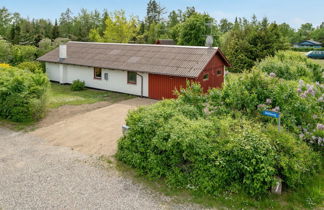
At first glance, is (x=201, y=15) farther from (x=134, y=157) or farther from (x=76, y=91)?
(x=134, y=157)

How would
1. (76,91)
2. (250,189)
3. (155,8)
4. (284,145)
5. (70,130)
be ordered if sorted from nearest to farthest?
1. (250,189)
2. (284,145)
3. (70,130)
4. (76,91)
5. (155,8)

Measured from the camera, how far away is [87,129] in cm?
1342

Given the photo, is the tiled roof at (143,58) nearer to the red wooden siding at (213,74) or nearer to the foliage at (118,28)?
the red wooden siding at (213,74)

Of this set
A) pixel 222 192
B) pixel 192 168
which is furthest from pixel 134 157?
pixel 222 192

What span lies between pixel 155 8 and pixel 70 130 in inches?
2886

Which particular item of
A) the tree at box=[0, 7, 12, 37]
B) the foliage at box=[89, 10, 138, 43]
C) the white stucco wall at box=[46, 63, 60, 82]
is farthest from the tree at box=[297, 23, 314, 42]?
the white stucco wall at box=[46, 63, 60, 82]

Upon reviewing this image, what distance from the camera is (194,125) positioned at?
28.6 ft

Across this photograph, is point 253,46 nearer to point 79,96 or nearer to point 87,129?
point 79,96

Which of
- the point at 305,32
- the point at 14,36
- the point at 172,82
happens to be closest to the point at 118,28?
the point at 14,36

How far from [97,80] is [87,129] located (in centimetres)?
950

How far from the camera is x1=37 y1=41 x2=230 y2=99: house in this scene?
18.6 metres

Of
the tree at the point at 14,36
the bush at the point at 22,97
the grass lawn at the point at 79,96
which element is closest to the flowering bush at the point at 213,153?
the bush at the point at 22,97

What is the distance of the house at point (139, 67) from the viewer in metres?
18.6

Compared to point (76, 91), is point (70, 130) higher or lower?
lower
